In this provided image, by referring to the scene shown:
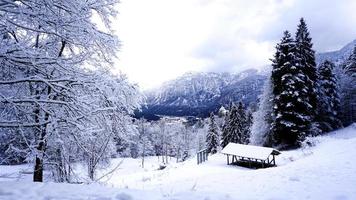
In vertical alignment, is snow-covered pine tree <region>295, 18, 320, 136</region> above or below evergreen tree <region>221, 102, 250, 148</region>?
above

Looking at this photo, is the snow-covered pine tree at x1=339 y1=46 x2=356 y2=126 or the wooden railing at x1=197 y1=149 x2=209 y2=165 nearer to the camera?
the wooden railing at x1=197 y1=149 x2=209 y2=165

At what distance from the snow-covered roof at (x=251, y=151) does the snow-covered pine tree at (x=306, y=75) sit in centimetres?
408

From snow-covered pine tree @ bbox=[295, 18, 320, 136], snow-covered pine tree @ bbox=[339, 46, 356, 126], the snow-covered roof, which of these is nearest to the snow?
the snow-covered roof

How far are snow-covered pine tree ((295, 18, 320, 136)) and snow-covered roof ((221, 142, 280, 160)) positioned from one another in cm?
408

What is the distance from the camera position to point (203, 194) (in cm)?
679

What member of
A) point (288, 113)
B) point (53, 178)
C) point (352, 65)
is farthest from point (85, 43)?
point (352, 65)

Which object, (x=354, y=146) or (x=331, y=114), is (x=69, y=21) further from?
(x=331, y=114)

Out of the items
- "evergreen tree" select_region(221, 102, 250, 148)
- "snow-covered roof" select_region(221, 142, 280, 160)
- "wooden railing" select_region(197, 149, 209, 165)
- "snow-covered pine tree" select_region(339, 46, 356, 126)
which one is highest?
"snow-covered pine tree" select_region(339, 46, 356, 126)

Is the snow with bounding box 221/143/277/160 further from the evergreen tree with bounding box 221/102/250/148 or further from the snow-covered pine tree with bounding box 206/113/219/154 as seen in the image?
the snow-covered pine tree with bounding box 206/113/219/154

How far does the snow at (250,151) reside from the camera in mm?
28344

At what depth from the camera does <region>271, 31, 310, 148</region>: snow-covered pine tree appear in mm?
30547

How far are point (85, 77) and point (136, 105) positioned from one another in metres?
1.45

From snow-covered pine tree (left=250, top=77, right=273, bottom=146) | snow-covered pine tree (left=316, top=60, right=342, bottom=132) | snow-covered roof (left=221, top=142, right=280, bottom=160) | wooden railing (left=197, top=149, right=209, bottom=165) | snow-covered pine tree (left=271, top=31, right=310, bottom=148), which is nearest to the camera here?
snow-covered roof (left=221, top=142, right=280, bottom=160)

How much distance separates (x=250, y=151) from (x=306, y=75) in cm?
1069
